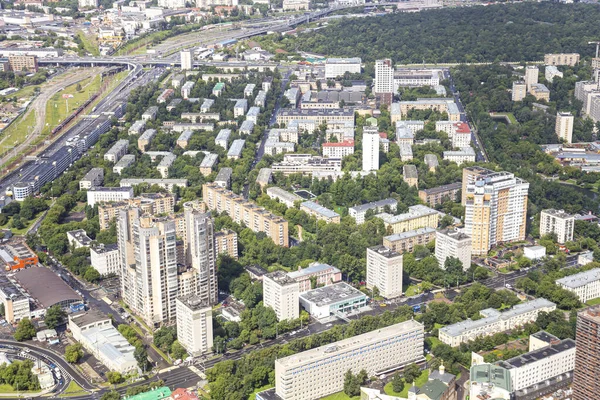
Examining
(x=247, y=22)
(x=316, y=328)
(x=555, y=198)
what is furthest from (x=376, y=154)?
(x=247, y=22)

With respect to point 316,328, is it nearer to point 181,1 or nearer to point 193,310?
point 193,310

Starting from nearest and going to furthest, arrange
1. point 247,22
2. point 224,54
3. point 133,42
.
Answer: point 224,54 < point 133,42 < point 247,22

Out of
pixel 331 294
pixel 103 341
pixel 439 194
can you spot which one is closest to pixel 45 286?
pixel 103 341

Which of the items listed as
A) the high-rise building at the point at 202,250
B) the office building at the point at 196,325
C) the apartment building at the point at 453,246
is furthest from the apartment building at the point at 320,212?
the office building at the point at 196,325

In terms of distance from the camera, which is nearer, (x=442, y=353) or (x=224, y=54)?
(x=442, y=353)

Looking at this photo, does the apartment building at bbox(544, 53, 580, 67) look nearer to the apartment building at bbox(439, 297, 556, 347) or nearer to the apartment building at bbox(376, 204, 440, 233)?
the apartment building at bbox(376, 204, 440, 233)

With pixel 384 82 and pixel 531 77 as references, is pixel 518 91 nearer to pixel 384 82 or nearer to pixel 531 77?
pixel 531 77

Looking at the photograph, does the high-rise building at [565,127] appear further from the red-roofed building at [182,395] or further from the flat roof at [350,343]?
the red-roofed building at [182,395]
